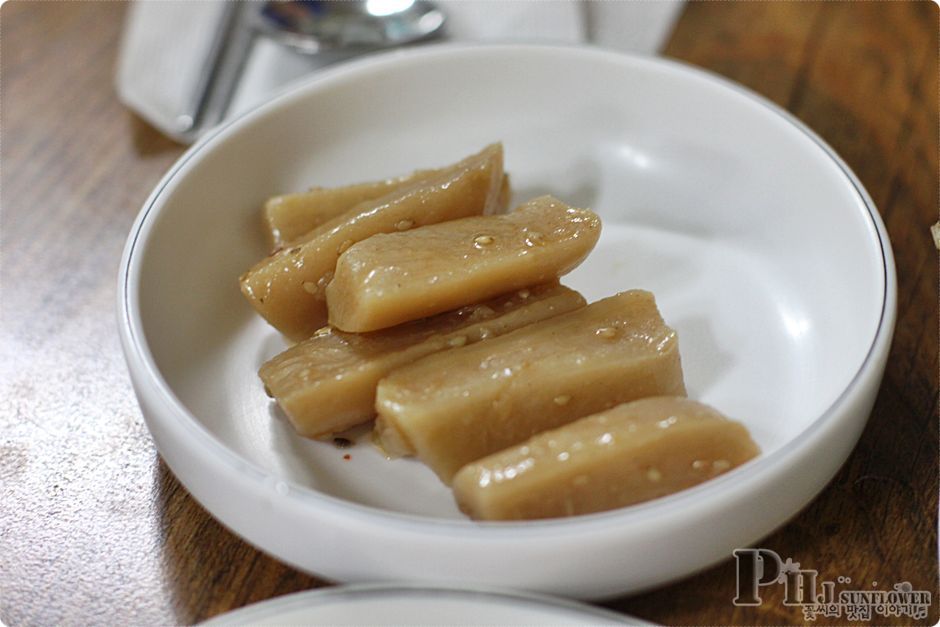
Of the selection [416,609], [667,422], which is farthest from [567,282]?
[416,609]

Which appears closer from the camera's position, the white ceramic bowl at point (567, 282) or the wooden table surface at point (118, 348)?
the white ceramic bowl at point (567, 282)

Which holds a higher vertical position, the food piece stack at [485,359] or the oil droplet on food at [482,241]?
the oil droplet on food at [482,241]

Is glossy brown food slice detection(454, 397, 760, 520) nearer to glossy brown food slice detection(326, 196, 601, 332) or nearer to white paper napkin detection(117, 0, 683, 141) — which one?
glossy brown food slice detection(326, 196, 601, 332)

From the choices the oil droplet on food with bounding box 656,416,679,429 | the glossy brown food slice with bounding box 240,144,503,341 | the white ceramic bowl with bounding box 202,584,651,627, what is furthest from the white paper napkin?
the white ceramic bowl with bounding box 202,584,651,627

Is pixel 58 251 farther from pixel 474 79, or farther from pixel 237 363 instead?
pixel 474 79

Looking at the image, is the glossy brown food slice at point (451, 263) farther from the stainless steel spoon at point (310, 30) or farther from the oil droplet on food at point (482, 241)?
the stainless steel spoon at point (310, 30)

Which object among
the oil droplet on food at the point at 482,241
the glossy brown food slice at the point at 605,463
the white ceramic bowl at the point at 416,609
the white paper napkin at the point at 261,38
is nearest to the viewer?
the white ceramic bowl at the point at 416,609

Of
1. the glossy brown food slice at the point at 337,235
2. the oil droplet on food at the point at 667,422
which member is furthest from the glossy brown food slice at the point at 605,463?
the glossy brown food slice at the point at 337,235
